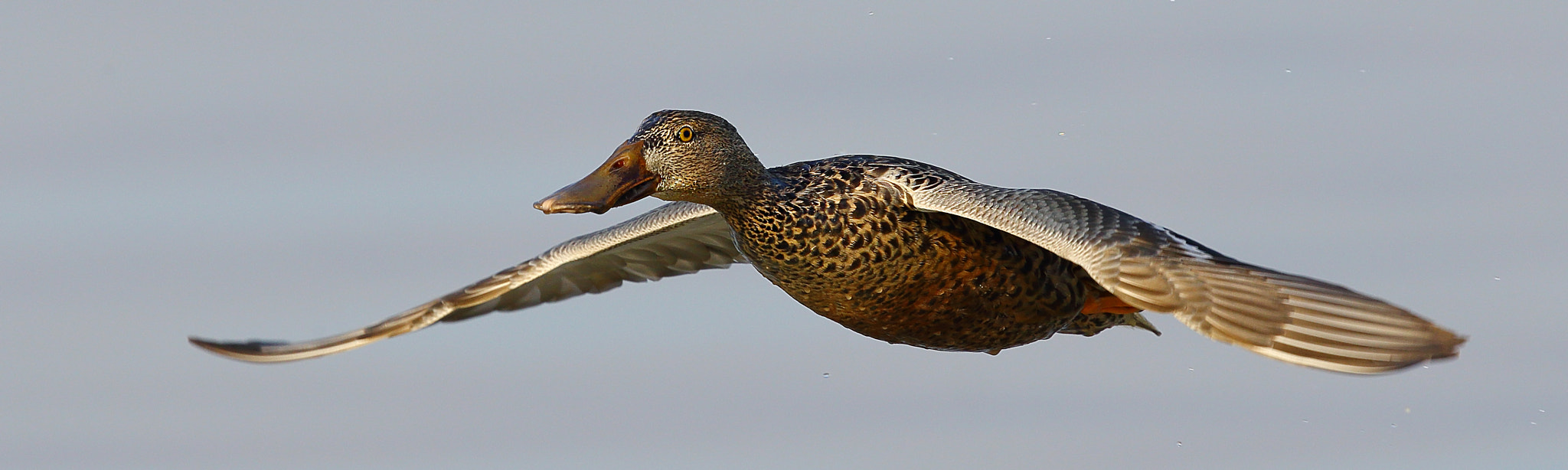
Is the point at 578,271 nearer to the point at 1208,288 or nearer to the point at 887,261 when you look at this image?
the point at 887,261

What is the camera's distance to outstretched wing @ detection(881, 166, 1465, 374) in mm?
5633

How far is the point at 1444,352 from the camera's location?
17.5 feet

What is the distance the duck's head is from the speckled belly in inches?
11.9

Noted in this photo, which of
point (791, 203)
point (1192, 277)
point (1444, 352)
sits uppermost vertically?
point (791, 203)

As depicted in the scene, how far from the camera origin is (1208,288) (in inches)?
249

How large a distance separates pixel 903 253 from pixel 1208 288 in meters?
1.63

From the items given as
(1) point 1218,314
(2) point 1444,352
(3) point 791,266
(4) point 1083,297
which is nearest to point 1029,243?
(4) point 1083,297

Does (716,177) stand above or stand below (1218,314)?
above

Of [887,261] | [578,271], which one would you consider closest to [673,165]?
[887,261]

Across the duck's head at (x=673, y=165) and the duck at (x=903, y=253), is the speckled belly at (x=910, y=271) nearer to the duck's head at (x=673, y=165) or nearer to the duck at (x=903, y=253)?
the duck at (x=903, y=253)

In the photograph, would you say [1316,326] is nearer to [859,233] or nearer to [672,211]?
[859,233]

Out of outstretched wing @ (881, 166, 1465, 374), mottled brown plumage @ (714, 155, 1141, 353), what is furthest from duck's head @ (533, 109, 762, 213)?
outstretched wing @ (881, 166, 1465, 374)

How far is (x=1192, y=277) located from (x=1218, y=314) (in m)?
0.27

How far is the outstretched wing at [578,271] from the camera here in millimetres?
8008
